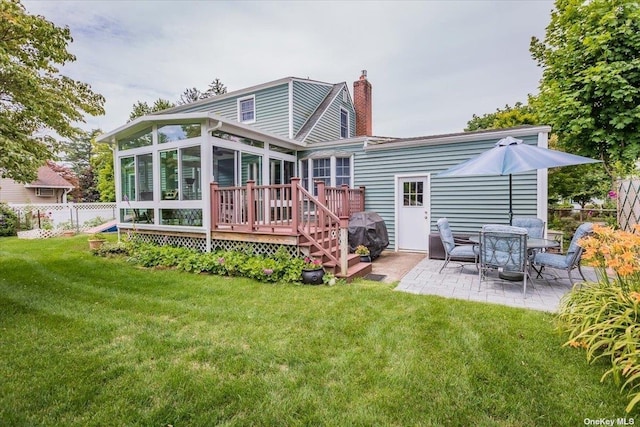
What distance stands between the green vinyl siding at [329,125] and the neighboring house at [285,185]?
1.20 ft

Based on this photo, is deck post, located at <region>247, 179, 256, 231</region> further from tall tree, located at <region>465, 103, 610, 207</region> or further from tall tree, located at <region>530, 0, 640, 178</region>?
tall tree, located at <region>465, 103, 610, 207</region>

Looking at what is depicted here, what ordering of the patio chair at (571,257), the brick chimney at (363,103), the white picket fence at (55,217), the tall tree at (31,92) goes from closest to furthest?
the tall tree at (31,92)
the patio chair at (571,257)
the white picket fence at (55,217)
the brick chimney at (363,103)

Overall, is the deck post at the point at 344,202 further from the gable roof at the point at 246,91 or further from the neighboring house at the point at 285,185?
the gable roof at the point at 246,91

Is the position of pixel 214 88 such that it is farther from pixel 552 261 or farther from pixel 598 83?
pixel 552 261

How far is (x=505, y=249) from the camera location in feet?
15.8

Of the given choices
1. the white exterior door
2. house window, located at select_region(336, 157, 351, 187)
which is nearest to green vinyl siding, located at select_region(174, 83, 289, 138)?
house window, located at select_region(336, 157, 351, 187)

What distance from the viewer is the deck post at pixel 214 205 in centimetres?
664

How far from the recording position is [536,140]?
6938 mm

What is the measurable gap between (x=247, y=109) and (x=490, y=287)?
10.3 metres

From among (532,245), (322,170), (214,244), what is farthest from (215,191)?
(532,245)

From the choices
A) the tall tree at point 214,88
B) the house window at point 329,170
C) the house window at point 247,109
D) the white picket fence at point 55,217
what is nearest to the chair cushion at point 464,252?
the house window at point 329,170

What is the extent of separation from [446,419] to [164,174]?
754 cm

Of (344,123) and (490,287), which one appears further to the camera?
(344,123)

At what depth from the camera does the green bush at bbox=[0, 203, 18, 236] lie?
40.6 ft
